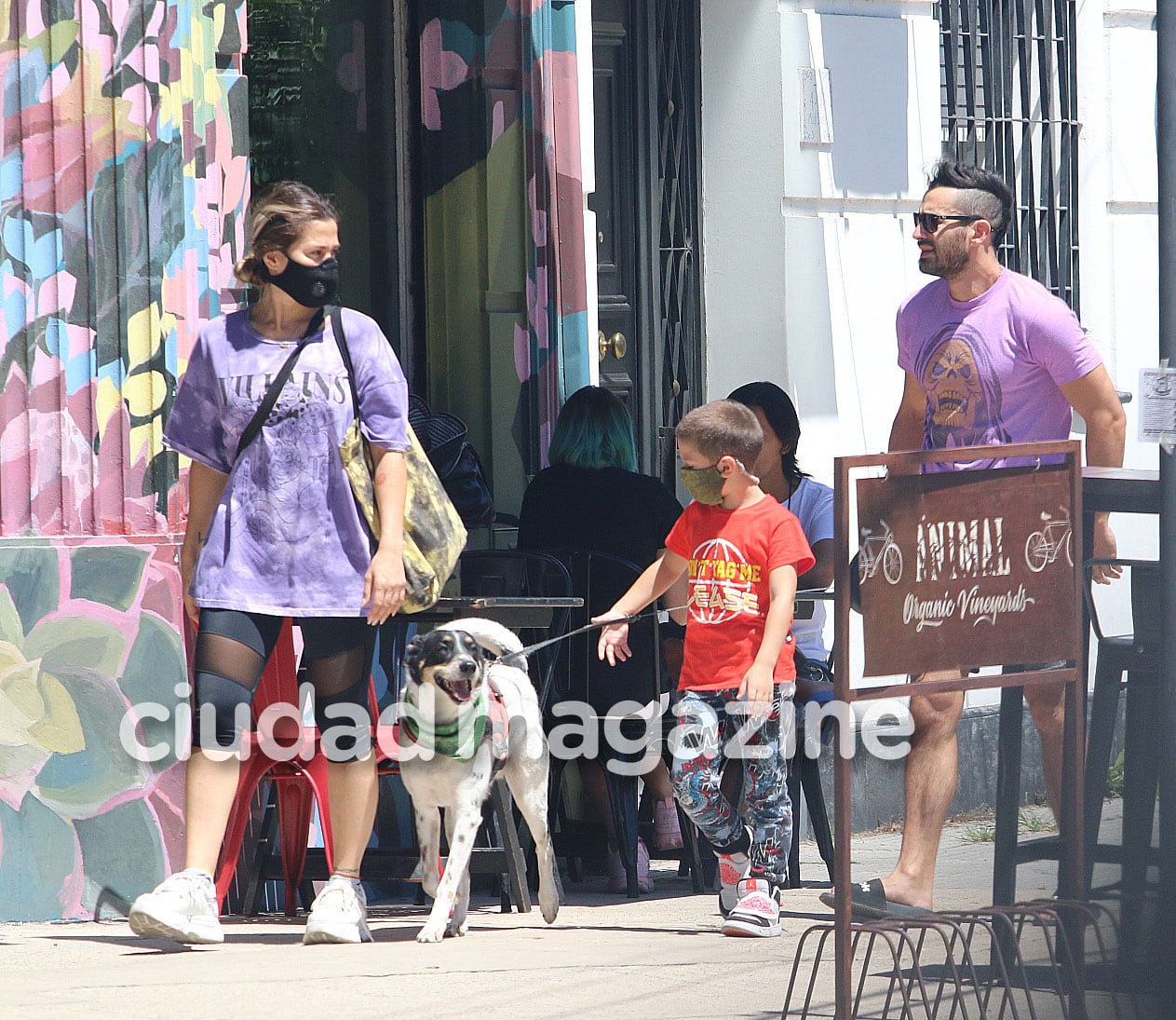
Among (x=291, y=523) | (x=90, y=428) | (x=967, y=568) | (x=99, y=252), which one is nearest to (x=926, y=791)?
(x=967, y=568)

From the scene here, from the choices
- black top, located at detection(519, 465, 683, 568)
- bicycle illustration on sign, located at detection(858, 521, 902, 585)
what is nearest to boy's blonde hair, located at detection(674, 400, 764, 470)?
black top, located at detection(519, 465, 683, 568)

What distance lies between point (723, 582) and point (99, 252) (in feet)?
7.08

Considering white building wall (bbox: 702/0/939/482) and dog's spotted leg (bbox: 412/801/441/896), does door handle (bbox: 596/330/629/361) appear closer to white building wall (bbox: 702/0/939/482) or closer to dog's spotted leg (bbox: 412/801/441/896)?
white building wall (bbox: 702/0/939/482)

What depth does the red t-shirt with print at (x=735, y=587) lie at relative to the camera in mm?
6301

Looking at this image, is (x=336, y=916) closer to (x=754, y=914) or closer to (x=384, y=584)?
(x=384, y=584)

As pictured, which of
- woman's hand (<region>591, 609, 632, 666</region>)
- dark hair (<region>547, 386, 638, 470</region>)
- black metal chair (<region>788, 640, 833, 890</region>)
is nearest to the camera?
woman's hand (<region>591, 609, 632, 666</region>)

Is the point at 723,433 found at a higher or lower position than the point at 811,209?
lower

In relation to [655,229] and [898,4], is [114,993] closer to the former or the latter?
[655,229]

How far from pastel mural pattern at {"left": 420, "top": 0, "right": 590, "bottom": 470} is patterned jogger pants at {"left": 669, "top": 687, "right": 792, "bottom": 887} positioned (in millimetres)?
1971

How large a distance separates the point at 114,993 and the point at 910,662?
6.83 ft

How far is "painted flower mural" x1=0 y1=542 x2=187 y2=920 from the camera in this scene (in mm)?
6324

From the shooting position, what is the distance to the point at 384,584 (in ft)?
19.4

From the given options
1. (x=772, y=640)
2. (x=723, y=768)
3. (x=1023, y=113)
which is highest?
(x=1023, y=113)

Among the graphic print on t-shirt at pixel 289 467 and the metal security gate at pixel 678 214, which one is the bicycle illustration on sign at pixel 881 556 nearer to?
the graphic print on t-shirt at pixel 289 467
